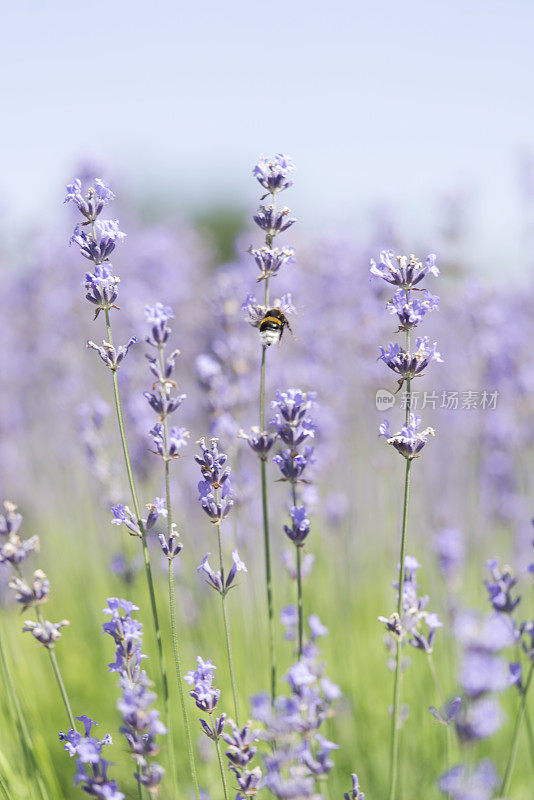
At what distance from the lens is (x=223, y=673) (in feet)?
12.9

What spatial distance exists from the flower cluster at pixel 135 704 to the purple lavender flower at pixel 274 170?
1.27 m

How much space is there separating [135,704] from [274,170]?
59.1 inches

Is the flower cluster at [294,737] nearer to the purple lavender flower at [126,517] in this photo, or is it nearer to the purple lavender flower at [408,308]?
the purple lavender flower at [126,517]

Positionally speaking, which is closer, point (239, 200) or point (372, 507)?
point (372, 507)

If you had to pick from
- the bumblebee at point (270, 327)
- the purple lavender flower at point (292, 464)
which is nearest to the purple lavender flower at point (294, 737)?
the purple lavender flower at point (292, 464)

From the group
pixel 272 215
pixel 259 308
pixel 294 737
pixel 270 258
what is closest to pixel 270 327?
pixel 259 308

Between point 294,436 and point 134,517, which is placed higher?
point 294,436

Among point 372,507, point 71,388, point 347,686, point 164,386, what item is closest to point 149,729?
point 164,386

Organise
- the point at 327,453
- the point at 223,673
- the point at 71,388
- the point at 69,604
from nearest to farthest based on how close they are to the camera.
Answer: the point at 223,673, the point at 327,453, the point at 69,604, the point at 71,388

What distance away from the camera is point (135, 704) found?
1630mm

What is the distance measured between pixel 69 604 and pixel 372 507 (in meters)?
2.65

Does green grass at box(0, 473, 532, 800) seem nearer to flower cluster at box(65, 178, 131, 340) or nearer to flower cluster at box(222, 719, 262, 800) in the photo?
flower cluster at box(222, 719, 262, 800)

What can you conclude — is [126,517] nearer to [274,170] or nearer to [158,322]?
[158,322]

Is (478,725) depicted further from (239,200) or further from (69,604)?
(239,200)
